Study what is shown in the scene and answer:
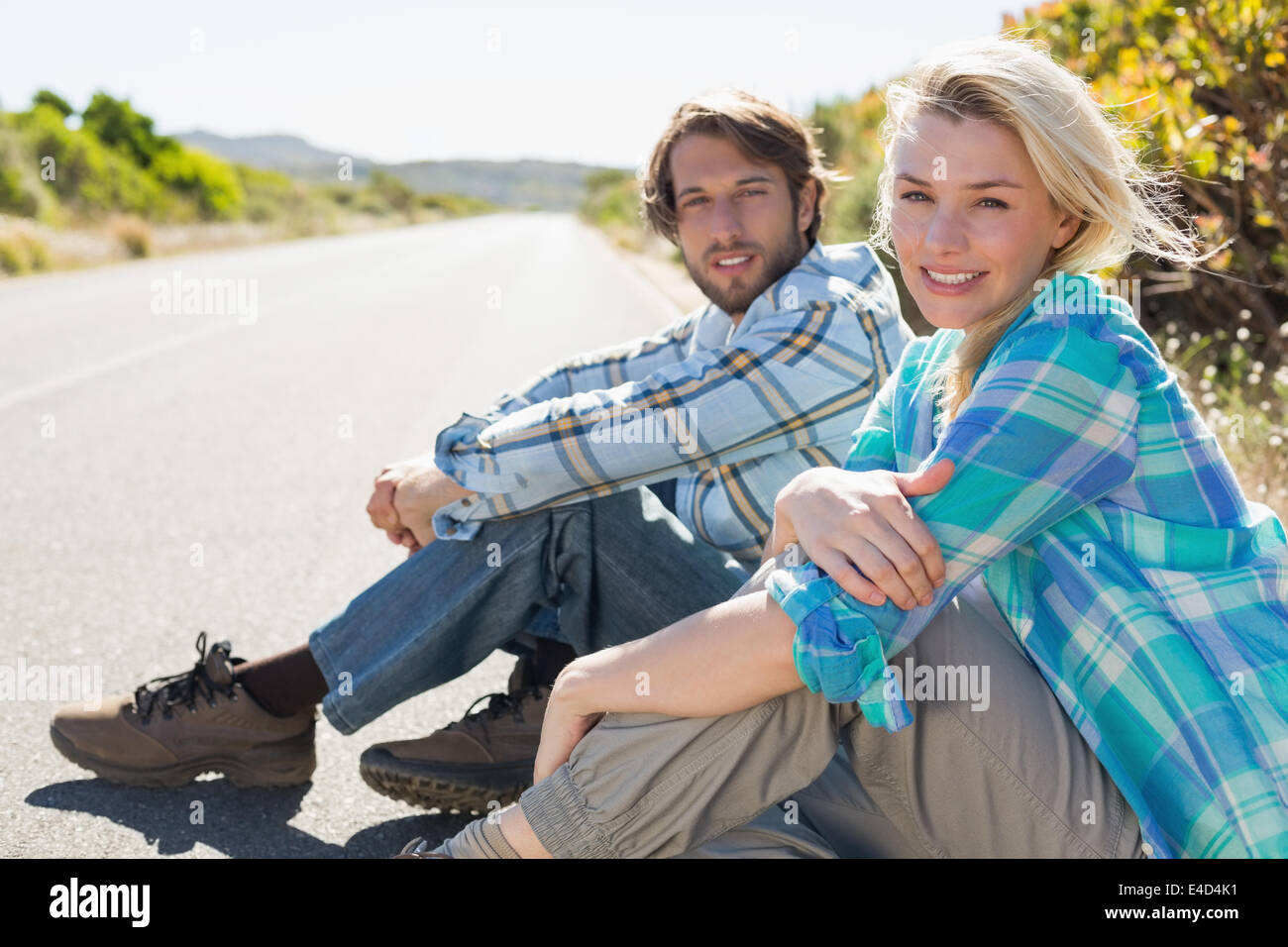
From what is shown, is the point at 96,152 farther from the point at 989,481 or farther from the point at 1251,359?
the point at 989,481

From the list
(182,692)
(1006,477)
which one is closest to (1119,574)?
(1006,477)

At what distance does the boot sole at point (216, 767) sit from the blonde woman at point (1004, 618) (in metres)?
0.92

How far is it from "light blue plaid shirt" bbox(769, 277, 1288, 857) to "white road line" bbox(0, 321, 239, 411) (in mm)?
6511

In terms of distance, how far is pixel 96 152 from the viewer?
98.9 feet

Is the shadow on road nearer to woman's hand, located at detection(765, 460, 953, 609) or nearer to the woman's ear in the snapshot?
woman's hand, located at detection(765, 460, 953, 609)

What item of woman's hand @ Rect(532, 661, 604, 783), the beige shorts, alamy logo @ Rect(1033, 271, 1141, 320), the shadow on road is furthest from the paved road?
alamy logo @ Rect(1033, 271, 1141, 320)

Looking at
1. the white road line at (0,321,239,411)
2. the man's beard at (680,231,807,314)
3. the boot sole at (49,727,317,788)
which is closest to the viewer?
the boot sole at (49,727,317,788)

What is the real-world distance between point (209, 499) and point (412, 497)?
280cm

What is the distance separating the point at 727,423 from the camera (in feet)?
8.40

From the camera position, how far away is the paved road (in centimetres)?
267

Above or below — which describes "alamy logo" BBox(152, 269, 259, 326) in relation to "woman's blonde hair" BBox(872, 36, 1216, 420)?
below
